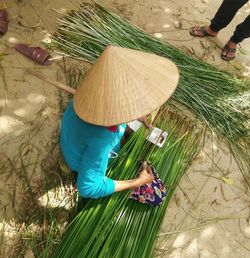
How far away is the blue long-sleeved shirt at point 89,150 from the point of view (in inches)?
64.2

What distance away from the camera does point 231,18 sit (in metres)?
3.32

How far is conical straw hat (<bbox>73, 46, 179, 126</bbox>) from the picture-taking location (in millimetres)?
1479

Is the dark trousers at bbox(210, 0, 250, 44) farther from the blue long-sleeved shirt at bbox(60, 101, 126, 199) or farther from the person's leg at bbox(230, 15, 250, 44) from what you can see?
the blue long-sleeved shirt at bbox(60, 101, 126, 199)

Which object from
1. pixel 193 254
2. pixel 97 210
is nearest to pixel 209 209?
pixel 193 254

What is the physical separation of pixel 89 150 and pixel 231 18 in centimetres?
Answer: 232

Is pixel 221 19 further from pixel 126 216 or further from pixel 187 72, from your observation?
pixel 126 216

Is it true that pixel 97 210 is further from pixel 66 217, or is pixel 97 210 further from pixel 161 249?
pixel 161 249

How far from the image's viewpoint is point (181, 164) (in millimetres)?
2527

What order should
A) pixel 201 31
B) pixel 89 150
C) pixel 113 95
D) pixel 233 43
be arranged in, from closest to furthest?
pixel 113 95 < pixel 89 150 < pixel 233 43 < pixel 201 31

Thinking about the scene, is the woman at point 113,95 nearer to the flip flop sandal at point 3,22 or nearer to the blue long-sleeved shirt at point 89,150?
the blue long-sleeved shirt at point 89,150

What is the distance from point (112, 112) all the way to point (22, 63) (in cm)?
169

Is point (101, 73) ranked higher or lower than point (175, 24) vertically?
higher

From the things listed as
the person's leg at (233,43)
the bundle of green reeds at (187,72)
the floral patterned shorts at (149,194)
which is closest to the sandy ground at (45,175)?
the bundle of green reeds at (187,72)

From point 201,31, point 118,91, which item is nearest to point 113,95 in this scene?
point 118,91
